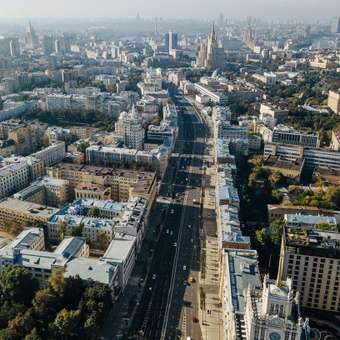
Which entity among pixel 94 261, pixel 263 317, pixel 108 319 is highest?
pixel 263 317

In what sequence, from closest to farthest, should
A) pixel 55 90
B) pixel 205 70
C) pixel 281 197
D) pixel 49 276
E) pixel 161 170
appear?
1. pixel 49 276
2. pixel 281 197
3. pixel 161 170
4. pixel 55 90
5. pixel 205 70

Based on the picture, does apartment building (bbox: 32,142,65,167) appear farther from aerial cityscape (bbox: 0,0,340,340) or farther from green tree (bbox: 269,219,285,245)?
green tree (bbox: 269,219,285,245)

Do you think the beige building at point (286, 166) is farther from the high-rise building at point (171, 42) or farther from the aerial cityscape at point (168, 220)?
the high-rise building at point (171, 42)

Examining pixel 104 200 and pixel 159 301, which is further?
Result: pixel 104 200

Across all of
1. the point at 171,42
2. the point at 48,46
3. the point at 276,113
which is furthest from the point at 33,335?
the point at 171,42

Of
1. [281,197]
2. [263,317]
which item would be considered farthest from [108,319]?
[281,197]

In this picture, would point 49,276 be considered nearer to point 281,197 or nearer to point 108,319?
point 108,319

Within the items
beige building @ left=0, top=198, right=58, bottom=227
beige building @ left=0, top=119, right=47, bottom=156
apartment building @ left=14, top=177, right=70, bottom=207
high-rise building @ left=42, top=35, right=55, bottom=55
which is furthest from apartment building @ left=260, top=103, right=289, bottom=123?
high-rise building @ left=42, top=35, right=55, bottom=55
